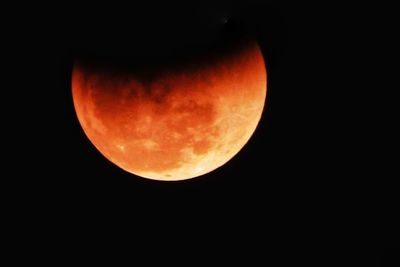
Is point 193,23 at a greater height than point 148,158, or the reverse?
point 193,23

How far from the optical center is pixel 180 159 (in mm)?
3182

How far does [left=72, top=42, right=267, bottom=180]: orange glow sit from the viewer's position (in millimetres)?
2898

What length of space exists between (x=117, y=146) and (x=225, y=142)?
2.78ft

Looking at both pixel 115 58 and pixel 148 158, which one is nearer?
pixel 115 58

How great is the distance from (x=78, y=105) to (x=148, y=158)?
744 millimetres

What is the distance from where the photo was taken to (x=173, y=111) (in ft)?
9.57

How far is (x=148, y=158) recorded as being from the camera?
3162 millimetres

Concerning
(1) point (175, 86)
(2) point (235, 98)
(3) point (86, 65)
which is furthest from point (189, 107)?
(3) point (86, 65)

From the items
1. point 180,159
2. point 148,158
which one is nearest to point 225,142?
point 180,159

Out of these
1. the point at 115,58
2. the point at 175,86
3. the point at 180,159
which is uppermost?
the point at 115,58

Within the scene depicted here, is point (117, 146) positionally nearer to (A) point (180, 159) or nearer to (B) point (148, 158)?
(B) point (148, 158)

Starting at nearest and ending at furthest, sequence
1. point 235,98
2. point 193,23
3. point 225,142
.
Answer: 1. point 193,23
2. point 235,98
3. point 225,142

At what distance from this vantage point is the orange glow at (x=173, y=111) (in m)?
2.90

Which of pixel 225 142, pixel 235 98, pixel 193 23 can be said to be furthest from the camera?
pixel 225 142
